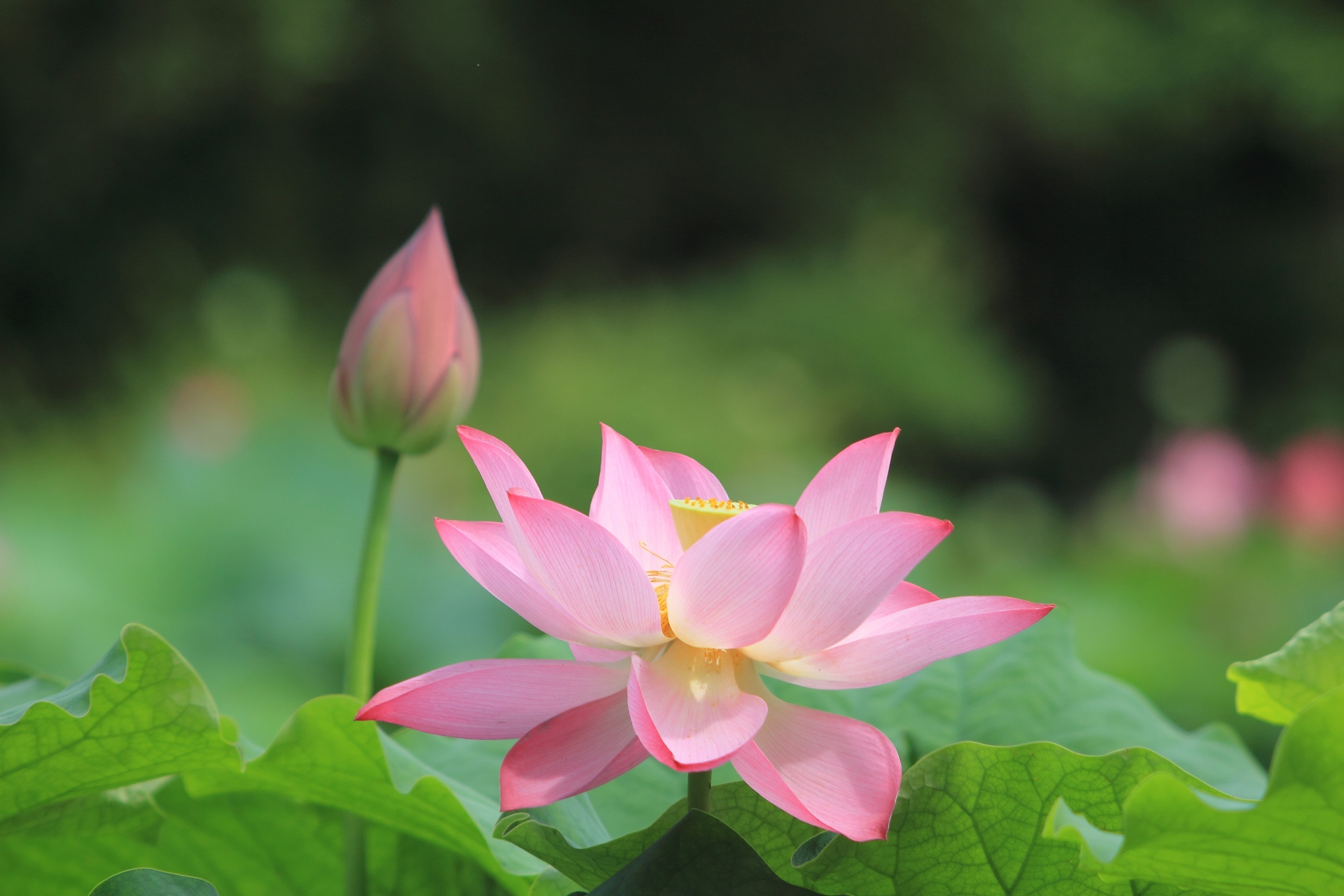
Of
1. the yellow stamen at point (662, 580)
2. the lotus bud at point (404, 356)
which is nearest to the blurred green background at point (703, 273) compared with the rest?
the lotus bud at point (404, 356)

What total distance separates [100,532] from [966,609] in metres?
2.14

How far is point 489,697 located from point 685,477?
0.34 feet

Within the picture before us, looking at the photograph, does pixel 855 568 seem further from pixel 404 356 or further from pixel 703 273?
pixel 703 273

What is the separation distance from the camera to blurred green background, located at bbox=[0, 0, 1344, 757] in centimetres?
217

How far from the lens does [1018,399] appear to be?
13.9 feet

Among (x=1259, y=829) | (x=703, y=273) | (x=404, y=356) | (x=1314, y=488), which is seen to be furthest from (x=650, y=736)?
(x=703, y=273)

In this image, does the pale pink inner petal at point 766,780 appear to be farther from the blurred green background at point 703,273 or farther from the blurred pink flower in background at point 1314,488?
the blurred pink flower in background at point 1314,488

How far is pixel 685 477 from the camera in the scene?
0.34 m

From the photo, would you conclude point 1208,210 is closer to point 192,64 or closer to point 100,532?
point 192,64

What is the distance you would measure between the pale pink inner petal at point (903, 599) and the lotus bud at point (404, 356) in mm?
177

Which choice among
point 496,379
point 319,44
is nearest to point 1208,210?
point 496,379

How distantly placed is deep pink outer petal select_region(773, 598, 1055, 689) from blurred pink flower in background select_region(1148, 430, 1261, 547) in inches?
79.6

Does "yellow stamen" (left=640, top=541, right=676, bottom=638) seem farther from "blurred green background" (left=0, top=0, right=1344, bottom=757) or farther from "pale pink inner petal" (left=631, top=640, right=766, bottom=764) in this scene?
"blurred green background" (left=0, top=0, right=1344, bottom=757)

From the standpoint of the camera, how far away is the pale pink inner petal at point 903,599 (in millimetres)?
286
